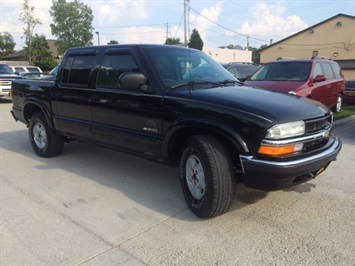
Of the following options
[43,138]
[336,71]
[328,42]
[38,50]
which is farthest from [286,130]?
[38,50]

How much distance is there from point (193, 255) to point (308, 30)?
49622 mm

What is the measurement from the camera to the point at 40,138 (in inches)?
246

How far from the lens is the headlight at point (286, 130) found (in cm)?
327

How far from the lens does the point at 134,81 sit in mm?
4078

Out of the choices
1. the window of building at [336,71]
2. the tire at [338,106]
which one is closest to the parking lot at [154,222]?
the tire at [338,106]

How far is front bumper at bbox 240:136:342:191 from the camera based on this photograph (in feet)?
10.6

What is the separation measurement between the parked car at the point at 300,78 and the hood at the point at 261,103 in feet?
14.0

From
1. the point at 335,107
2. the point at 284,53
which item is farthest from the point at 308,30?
the point at 335,107

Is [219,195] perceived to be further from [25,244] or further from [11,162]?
[11,162]

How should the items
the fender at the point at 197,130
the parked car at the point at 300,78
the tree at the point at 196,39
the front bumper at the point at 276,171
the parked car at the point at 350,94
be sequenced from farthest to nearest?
the tree at the point at 196,39 < the parked car at the point at 350,94 < the parked car at the point at 300,78 < the fender at the point at 197,130 < the front bumper at the point at 276,171

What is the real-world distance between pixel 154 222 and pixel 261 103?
164 cm

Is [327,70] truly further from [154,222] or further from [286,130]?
[154,222]

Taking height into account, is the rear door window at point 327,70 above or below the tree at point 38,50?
below

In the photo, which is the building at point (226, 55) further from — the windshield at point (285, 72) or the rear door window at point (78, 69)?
the rear door window at point (78, 69)
